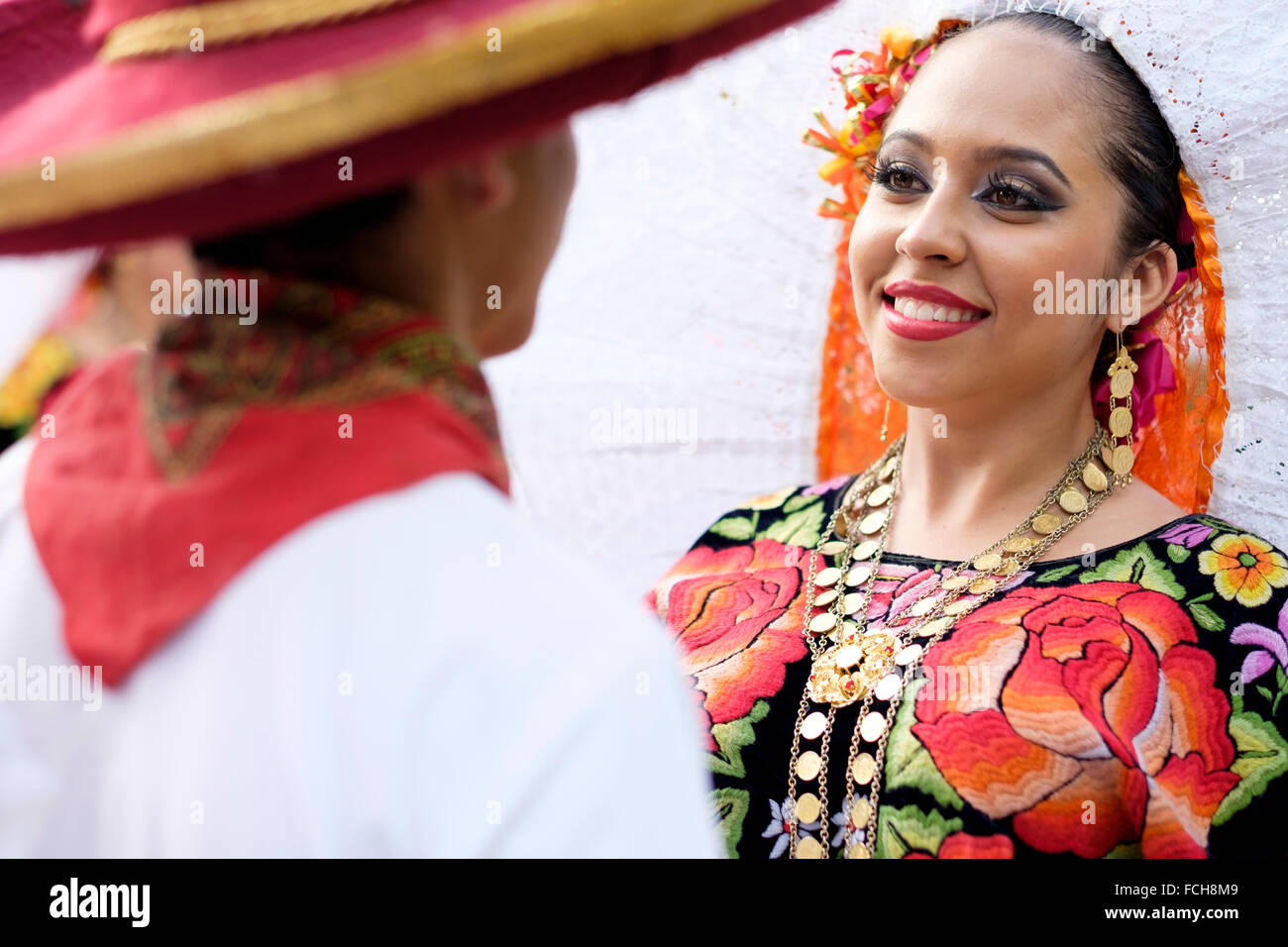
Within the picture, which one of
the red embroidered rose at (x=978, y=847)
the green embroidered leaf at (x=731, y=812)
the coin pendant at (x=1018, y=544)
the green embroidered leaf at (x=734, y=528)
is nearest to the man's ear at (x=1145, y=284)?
the coin pendant at (x=1018, y=544)

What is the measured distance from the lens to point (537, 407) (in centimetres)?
261

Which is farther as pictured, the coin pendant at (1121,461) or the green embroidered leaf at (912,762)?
the coin pendant at (1121,461)

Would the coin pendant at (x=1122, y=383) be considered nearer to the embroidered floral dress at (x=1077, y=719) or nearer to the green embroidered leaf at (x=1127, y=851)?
the embroidered floral dress at (x=1077, y=719)

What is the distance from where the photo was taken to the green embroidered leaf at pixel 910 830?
1709 mm

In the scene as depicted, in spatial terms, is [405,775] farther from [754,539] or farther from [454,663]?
[754,539]

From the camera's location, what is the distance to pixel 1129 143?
1979 millimetres

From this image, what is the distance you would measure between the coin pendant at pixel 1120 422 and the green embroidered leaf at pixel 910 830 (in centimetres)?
73

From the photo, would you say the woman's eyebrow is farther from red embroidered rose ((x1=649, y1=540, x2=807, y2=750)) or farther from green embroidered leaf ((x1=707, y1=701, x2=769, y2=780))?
green embroidered leaf ((x1=707, y1=701, x2=769, y2=780))

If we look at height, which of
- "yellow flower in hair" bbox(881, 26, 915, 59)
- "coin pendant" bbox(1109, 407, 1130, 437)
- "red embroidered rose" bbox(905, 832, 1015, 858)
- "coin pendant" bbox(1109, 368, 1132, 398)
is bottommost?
"red embroidered rose" bbox(905, 832, 1015, 858)

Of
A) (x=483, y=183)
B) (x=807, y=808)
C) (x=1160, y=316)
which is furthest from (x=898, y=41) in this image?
(x=483, y=183)

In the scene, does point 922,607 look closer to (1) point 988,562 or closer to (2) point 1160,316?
(1) point 988,562

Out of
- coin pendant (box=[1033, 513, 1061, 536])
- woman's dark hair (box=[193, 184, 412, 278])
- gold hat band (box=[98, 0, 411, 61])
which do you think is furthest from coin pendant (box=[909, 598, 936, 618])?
gold hat band (box=[98, 0, 411, 61])

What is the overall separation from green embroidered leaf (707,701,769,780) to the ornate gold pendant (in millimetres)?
91

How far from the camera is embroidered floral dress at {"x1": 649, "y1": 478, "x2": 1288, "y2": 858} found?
1687 millimetres
